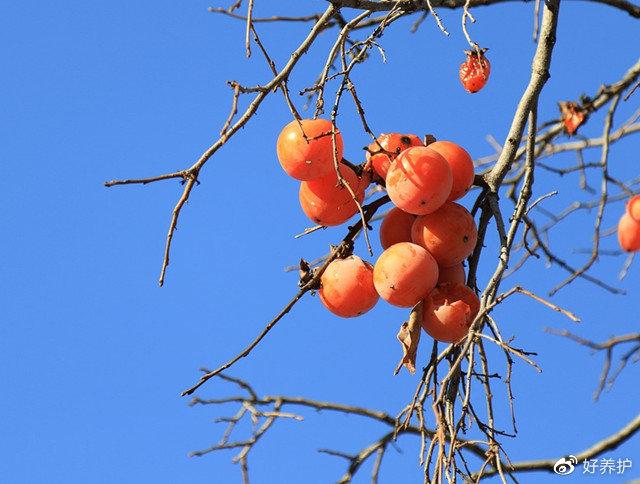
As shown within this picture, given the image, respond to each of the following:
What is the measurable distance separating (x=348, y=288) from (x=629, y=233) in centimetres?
126

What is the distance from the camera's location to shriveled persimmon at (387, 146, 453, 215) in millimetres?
2076

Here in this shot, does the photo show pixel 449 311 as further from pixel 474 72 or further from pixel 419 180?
pixel 474 72

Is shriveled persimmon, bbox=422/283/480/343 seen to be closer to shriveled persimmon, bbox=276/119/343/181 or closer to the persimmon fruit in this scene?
shriveled persimmon, bbox=276/119/343/181

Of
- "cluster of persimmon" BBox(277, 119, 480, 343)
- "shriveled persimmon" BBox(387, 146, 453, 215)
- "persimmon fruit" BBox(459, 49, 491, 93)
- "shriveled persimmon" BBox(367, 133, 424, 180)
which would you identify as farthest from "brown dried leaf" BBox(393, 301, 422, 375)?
"persimmon fruit" BBox(459, 49, 491, 93)

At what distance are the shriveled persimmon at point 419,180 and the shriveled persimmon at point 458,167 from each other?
2.6 inches

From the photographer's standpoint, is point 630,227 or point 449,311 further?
point 630,227

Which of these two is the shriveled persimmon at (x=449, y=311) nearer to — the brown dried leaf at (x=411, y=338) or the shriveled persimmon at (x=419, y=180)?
the brown dried leaf at (x=411, y=338)

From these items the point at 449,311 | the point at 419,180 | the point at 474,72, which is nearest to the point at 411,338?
the point at 449,311

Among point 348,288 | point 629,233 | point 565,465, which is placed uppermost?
point 629,233

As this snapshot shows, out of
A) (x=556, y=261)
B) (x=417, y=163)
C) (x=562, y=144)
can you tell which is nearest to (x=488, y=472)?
(x=556, y=261)

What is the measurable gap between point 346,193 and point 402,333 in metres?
0.37

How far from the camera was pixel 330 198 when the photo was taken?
2.21 meters

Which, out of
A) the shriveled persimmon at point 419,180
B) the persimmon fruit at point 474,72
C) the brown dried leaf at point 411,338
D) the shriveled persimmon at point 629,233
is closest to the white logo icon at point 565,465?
the shriveled persimmon at point 629,233

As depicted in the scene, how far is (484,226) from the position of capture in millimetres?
2314
